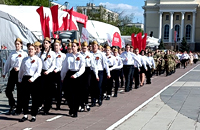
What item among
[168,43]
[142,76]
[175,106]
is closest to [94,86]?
[175,106]

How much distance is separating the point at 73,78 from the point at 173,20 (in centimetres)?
9887

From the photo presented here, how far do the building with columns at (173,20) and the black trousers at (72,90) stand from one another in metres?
94.4

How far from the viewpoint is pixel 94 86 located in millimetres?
12422

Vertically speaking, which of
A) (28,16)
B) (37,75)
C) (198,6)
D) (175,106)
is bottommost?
(175,106)

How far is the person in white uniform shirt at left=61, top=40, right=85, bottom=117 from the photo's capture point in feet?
34.2

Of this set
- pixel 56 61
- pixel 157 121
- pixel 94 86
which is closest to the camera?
pixel 157 121

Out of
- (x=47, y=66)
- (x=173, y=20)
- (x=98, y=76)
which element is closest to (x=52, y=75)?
(x=47, y=66)

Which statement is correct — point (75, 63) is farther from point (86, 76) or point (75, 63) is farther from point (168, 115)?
point (168, 115)

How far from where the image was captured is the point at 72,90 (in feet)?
34.3

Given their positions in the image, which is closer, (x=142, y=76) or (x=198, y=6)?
(x=142, y=76)

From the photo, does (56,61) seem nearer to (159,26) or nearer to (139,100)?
(139,100)

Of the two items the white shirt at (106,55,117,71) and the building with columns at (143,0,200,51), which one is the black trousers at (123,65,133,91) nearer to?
the white shirt at (106,55,117,71)

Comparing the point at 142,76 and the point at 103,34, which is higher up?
the point at 103,34

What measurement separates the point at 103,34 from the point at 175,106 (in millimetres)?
16951
